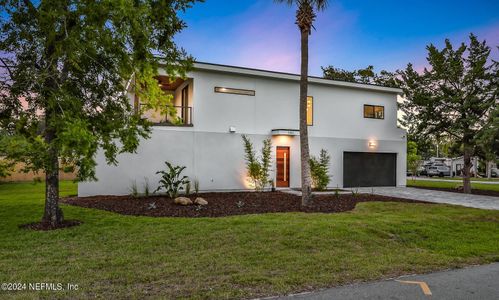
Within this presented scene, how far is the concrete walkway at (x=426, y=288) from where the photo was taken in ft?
13.0

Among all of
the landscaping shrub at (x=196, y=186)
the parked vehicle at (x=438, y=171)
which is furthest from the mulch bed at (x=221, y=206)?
the parked vehicle at (x=438, y=171)

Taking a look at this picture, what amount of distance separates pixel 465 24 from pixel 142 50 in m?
18.8

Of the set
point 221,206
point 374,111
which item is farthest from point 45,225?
point 374,111

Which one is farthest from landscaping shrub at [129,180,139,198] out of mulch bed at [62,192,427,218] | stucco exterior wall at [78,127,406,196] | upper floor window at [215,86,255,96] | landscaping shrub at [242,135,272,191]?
upper floor window at [215,86,255,96]

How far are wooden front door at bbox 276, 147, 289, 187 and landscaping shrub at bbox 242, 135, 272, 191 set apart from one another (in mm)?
844

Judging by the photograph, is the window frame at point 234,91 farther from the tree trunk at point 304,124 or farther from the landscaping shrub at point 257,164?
the tree trunk at point 304,124

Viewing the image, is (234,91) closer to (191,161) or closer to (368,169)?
(191,161)

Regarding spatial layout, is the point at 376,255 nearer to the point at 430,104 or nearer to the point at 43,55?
the point at 43,55

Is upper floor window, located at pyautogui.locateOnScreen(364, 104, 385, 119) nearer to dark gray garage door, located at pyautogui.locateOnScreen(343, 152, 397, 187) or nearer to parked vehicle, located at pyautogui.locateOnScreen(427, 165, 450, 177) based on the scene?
dark gray garage door, located at pyautogui.locateOnScreen(343, 152, 397, 187)

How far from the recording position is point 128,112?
Answer: 8320mm

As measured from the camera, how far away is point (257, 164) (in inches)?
605

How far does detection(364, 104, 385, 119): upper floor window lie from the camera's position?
19.0 metres

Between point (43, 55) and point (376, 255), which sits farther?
point (43, 55)

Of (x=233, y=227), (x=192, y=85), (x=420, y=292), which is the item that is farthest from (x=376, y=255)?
(x=192, y=85)
